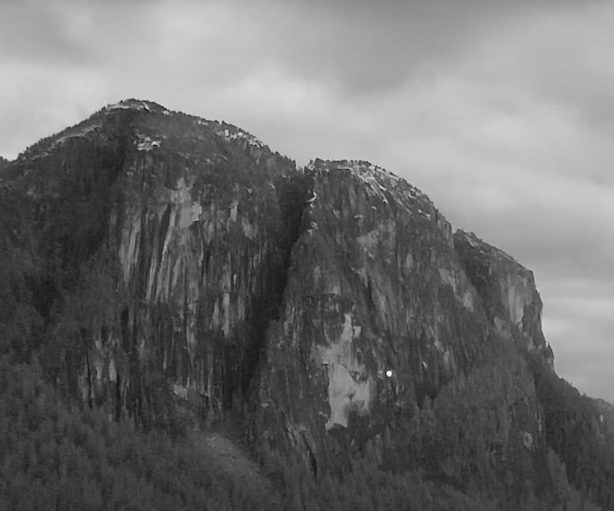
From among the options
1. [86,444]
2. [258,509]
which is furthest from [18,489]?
[258,509]

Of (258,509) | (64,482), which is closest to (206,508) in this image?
(258,509)

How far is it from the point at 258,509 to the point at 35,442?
4397cm

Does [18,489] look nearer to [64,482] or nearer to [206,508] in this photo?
[64,482]

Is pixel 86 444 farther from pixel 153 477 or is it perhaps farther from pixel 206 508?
pixel 206 508

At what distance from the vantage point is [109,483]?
18625cm

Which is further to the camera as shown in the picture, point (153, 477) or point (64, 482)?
point (153, 477)

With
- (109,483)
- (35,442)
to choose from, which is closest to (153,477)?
(109,483)

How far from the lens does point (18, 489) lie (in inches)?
6944

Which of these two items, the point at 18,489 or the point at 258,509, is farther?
the point at 258,509

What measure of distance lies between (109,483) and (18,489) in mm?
16908

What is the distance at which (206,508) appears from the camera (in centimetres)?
18812

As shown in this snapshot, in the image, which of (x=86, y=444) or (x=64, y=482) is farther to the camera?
(x=86, y=444)

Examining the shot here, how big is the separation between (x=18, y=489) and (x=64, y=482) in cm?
794

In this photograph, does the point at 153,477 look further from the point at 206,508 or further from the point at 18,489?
the point at 18,489
